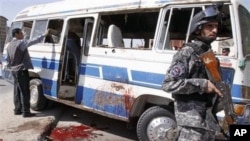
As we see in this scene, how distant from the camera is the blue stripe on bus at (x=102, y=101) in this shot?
18.7 ft

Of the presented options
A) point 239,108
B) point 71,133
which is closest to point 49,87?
point 71,133

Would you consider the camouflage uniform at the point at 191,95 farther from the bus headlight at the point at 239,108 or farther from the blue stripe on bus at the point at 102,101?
the blue stripe on bus at the point at 102,101

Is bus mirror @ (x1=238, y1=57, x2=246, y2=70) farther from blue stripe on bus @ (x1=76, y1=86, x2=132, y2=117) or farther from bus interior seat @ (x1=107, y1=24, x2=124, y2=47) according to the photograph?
bus interior seat @ (x1=107, y1=24, x2=124, y2=47)

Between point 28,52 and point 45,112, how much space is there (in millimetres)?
1340

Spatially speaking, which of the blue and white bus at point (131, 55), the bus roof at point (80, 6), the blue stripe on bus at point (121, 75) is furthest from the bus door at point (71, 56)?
the blue stripe on bus at point (121, 75)

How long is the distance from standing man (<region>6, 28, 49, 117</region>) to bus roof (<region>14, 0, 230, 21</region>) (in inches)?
22.5

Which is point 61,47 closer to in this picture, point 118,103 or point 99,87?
point 99,87

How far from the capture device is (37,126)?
6.79 meters

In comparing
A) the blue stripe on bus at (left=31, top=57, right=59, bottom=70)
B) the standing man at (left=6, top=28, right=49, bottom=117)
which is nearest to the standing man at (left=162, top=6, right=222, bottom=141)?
the blue stripe on bus at (left=31, top=57, right=59, bottom=70)

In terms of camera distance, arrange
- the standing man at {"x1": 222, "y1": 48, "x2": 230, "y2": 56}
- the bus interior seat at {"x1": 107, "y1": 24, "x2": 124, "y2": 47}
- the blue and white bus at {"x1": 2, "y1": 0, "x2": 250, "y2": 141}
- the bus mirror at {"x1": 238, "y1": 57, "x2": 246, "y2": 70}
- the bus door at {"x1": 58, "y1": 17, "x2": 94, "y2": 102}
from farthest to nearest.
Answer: the bus door at {"x1": 58, "y1": 17, "x2": 94, "y2": 102} → the bus interior seat at {"x1": 107, "y1": 24, "x2": 124, "y2": 47} → the standing man at {"x1": 222, "y1": 48, "x2": 230, "y2": 56} → the blue and white bus at {"x1": 2, "y1": 0, "x2": 250, "y2": 141} → the bus mirror at {"x1": 238, "y1": 57, "x2": 246, "y2": 70}

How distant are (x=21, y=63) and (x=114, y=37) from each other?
8.38 feet

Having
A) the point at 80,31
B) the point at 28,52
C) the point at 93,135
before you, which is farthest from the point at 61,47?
the point at 93,135

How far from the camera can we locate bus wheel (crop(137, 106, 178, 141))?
505 cm

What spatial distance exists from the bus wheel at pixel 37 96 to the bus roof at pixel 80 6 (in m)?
1.44
